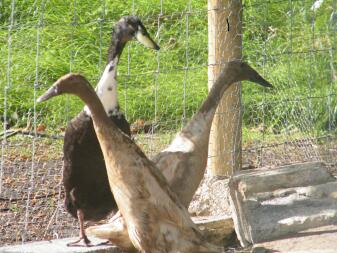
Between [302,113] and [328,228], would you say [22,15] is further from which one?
[328,228]

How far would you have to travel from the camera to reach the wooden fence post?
470cm

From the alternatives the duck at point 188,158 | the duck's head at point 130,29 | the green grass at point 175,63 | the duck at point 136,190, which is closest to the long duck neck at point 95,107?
the duck at point 136,190

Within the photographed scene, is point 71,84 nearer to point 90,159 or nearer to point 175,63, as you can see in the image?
point 90,159

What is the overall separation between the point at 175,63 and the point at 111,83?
7.80 feet

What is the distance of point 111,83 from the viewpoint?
4398 mm

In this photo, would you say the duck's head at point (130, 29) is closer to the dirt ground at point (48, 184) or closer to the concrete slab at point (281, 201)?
the dirt ground at point (48, 184)

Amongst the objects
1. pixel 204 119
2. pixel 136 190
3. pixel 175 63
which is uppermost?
pixel 175 63

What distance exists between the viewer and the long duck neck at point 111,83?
14.2 ft

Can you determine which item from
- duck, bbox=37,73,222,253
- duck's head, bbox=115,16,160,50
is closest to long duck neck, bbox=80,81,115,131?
duck, bbox=37,73,222,253

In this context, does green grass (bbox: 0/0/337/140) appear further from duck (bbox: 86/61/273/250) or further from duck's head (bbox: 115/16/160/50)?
duck (bbox: 86/61/273/250)

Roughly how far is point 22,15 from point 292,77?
2.71 meters

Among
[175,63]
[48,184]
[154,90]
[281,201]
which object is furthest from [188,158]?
[175,63]

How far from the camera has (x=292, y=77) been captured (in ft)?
18.5

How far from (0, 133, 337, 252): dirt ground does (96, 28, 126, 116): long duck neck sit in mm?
445
